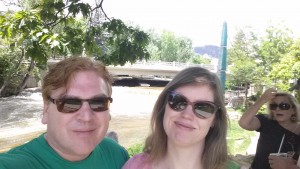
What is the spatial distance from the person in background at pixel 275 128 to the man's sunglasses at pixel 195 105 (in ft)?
4.35

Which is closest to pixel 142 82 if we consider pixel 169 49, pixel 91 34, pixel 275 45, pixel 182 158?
pixel 169 49

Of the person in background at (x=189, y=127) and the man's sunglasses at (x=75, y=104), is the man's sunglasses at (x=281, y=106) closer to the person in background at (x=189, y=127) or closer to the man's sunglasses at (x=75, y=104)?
the person in background at (x=189, y=127)

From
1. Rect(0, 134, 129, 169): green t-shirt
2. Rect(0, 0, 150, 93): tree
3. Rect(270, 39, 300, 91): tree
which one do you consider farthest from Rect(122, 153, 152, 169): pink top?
Rect(270, 39, 300, 91): tree

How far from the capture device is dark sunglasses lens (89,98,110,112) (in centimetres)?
171

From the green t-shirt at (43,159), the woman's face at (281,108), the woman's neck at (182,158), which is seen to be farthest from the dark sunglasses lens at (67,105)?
the woman's face at (281,108)

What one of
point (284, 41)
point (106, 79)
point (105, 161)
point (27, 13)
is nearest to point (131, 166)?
point (105, 161)

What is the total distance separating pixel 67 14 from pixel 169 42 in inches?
2158

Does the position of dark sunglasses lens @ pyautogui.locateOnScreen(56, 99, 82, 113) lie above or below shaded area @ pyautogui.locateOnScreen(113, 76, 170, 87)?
above

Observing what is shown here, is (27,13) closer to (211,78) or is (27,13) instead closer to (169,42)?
(211,78)

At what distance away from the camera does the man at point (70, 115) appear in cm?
165

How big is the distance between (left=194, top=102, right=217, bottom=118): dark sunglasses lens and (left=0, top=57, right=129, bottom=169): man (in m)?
0.48

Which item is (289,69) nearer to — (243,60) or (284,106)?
(243,60)

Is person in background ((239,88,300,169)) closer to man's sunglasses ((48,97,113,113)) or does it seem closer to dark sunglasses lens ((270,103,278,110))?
dark sunglasses lens ((270,103,278,110))

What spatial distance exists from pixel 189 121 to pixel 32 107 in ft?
74.1
